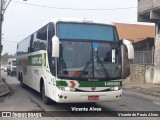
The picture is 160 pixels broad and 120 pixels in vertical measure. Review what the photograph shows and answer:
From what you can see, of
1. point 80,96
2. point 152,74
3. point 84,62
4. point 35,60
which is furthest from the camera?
point 152,74

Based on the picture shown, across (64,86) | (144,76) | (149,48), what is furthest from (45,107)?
(149,48)

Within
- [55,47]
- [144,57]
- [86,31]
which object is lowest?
[144,57]

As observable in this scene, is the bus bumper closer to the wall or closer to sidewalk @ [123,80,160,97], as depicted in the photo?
sidewalk @ [123,80,160,97]

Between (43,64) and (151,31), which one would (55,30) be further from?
(151,31)

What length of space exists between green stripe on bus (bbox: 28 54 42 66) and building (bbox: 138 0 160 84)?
12391 mm

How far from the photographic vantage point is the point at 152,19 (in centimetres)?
2988

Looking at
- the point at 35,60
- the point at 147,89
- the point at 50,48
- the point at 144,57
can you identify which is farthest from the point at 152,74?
the point at 50,48

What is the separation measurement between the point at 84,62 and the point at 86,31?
1260 mm

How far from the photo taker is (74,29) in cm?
1327

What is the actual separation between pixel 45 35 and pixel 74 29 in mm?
2142

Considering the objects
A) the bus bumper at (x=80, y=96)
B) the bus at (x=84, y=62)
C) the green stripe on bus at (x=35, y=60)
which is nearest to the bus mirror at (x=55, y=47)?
the bus at (x=84, y=62)

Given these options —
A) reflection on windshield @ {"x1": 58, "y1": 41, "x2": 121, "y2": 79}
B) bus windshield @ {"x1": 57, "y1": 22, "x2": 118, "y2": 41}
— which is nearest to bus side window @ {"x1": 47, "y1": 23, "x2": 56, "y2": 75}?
bus windshield @ {"x1": 57, "y1": 22, "x2": 118, "y2": 41}

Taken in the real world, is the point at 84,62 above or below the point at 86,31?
below

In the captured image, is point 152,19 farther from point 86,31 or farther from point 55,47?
point 55,47
